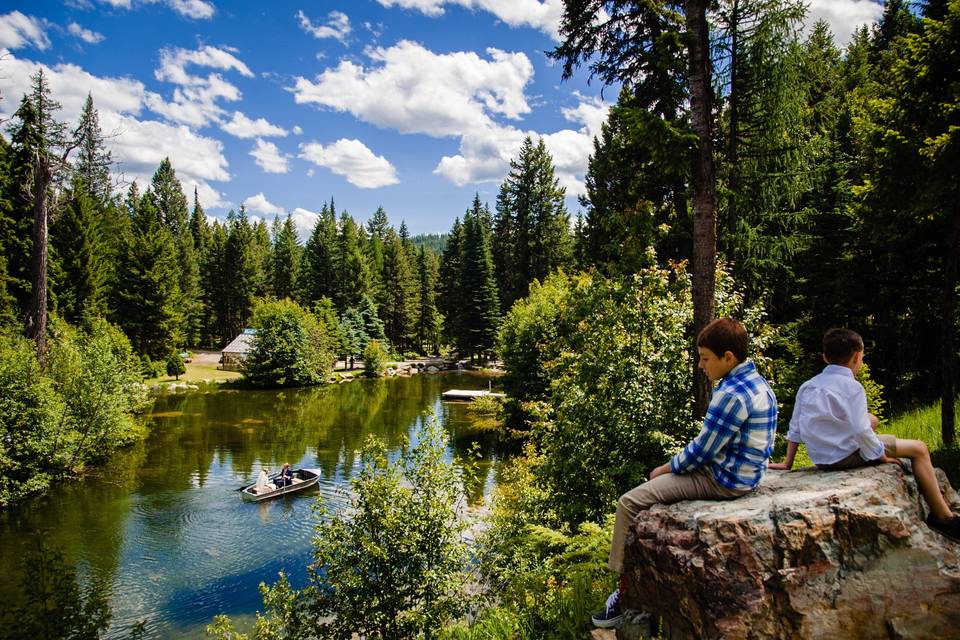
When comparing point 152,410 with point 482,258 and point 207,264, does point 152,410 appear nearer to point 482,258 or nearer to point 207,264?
point 482,258

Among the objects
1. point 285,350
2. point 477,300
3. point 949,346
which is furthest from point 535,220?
point 949,346

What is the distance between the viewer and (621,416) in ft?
26.8

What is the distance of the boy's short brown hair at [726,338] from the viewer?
13.1 ft

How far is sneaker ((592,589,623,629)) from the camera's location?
418cm

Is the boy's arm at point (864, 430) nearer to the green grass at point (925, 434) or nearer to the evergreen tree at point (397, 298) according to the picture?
the green grass at point (925, 434)

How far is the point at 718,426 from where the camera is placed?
3.84 metres

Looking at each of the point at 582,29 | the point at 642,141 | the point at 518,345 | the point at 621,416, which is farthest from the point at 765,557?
the point at 518,345

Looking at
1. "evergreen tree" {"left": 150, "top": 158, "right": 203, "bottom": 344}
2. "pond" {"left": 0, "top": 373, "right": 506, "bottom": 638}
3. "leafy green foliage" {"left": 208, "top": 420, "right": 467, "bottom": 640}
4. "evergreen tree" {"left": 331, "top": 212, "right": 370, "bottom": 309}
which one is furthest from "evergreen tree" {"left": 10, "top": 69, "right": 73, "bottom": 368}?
"evergreen tree" {"left": 331, "top": 212, "right": 370, "bottom": 309}

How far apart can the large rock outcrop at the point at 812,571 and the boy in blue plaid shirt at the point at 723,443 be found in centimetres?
26

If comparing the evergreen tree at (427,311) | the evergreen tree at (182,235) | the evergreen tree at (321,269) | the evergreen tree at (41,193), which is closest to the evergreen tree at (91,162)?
the evergreen tree at (41,193)

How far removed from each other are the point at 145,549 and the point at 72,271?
3233 cm

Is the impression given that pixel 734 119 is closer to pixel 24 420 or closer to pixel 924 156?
pixel 924 156

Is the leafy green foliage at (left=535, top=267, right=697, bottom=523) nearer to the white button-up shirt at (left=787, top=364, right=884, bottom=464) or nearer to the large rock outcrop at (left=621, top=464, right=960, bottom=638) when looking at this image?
the white button-up shirt at (left=787, top=364, right=884, bottom=464)

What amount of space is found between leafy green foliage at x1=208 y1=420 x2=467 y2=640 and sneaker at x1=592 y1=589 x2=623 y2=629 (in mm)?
3335
